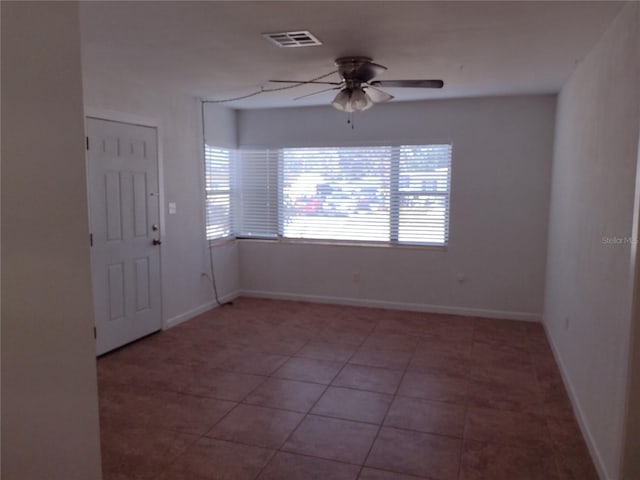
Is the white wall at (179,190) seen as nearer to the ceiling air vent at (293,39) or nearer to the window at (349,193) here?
the window at (349,193)

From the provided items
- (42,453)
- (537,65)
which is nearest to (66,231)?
(42,453)

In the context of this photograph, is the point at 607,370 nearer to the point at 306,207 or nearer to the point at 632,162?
the point at 632,162


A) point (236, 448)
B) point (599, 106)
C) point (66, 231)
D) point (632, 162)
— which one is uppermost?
point (599, 106)

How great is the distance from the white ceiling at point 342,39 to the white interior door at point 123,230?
0.60m

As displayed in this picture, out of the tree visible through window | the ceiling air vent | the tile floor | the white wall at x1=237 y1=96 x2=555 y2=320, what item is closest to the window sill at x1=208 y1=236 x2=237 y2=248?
the tree visible through window

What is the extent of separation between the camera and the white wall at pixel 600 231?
7.57 ft

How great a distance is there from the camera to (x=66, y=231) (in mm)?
1522

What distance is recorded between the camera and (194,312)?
217 inches

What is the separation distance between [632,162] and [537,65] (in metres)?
1.86

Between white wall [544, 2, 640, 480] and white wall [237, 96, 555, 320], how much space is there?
1085 millimetres

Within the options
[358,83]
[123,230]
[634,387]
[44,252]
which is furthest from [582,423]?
[123,230]

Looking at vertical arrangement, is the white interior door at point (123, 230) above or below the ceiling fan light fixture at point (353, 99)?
below

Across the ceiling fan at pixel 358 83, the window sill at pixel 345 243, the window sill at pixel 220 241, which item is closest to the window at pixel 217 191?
the window sill at pixel 220 241

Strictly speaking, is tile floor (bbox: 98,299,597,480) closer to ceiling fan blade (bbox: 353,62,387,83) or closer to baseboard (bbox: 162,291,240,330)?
baseboard (bbox: 162,291,240,330)
